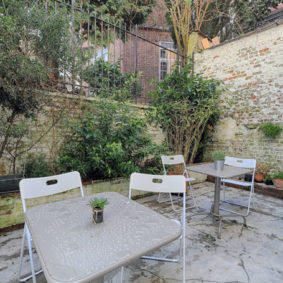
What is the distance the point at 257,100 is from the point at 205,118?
4.21 ft

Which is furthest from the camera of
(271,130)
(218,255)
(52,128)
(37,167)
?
(271,130)

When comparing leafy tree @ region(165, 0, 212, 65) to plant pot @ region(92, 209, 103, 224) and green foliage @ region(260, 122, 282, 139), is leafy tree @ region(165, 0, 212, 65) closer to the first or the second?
green foliage @ region(260, 122, 282, 139)

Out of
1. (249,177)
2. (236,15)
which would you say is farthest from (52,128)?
(236,15)

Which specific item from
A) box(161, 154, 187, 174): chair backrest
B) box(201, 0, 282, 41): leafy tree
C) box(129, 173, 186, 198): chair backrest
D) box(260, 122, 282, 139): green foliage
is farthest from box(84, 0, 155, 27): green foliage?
box(129, 173, 186, 198): chair backrest

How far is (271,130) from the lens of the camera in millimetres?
4438

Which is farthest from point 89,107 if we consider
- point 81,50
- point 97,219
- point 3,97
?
point 97,219

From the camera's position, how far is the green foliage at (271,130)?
4402 mm

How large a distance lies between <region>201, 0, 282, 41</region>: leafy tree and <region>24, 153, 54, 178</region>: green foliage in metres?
7.55

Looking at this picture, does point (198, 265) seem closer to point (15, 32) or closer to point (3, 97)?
point (3, 97)

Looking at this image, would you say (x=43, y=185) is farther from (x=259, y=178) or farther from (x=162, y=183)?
(x=259, y=178)

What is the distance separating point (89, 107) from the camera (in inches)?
141

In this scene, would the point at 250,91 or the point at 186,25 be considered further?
the point at 186,25

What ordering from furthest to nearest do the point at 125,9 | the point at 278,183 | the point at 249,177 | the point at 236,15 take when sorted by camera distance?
the point at 236,15
the point at 125,9
the point at 249,177
the point at 278,183

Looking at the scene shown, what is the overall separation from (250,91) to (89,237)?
5274mm
